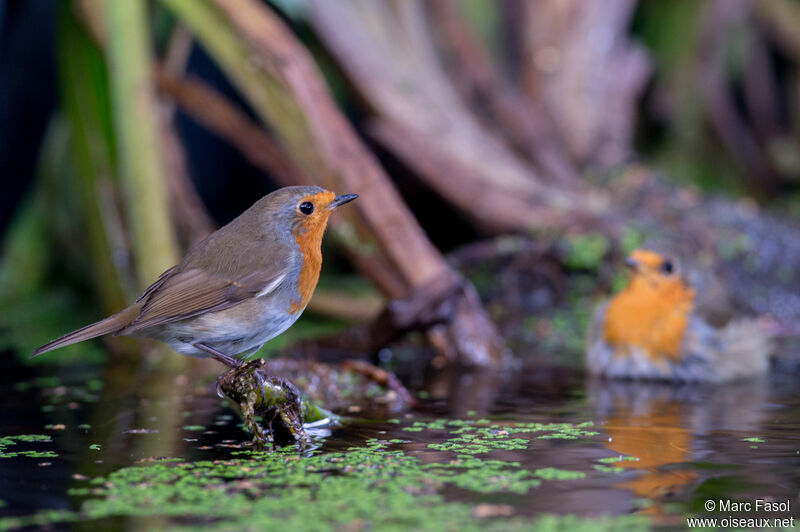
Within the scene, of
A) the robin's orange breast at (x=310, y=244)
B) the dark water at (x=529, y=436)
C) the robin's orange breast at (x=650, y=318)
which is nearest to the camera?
the dark water at (x=529, y=436)

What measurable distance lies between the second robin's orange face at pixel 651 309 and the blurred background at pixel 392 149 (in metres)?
0.64

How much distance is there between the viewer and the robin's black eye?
11.3ft

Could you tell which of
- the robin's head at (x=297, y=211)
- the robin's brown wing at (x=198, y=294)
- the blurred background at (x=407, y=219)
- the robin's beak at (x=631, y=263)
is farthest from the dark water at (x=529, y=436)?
the robin's head at (x=297, y=211)

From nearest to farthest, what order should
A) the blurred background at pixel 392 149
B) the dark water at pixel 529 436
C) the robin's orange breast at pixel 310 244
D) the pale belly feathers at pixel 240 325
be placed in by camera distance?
1. the dark water at pixel 529 436
2. the pale belly feathers at pixel 240 325
3. the robin's orange breast at pixel 310 244
4. the blurred background at pixel 392 149

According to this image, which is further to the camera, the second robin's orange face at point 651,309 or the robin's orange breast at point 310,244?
the second robin's orange face at point 651,309

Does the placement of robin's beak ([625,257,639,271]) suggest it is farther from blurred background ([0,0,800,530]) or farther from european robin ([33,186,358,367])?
european robin ([33,186,358,367])

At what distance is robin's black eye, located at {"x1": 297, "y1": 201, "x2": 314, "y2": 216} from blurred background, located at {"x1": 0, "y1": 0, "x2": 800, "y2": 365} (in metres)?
1.89

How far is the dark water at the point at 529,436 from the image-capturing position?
8.73 feet

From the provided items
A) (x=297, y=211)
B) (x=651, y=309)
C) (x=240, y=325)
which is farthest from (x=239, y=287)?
(x=651, y=309)

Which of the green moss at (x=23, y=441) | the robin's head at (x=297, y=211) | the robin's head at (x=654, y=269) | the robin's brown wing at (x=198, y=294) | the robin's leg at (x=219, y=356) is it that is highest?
the robin's head at (x=297, y=211)

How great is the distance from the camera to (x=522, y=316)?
6438mm

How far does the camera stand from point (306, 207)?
136 inches

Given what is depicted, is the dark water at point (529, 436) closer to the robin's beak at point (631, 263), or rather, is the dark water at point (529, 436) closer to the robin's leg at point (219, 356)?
the robin's leg at point (219, 356)

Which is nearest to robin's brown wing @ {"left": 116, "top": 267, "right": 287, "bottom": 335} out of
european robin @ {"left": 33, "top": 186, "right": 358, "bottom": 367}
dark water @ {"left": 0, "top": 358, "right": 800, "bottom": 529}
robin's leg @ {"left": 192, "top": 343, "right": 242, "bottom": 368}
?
european robin @ {"left": 33, "top": 186, "right": 358, "bottom": 367}
